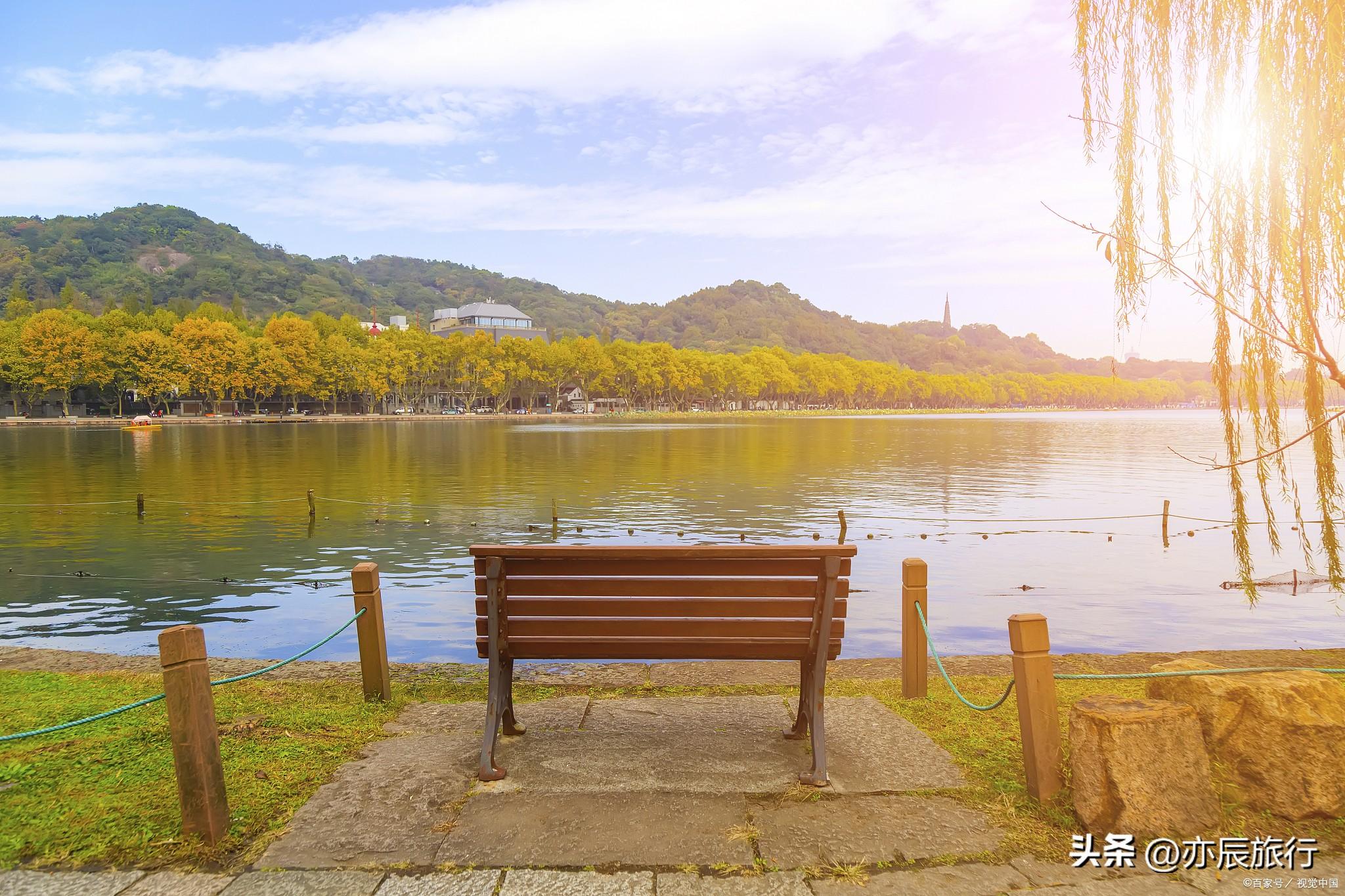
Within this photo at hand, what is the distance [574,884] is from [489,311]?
182652 mm

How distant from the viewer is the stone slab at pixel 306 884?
3.47m

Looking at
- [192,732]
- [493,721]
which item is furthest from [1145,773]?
[192,732]

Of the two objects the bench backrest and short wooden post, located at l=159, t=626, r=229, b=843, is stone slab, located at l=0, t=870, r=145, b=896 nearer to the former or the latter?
short wooden post, located at l=159, t=626, r=229, b=843

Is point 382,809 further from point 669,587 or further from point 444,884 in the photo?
point 669,587

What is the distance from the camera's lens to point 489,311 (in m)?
179

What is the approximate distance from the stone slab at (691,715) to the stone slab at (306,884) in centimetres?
210

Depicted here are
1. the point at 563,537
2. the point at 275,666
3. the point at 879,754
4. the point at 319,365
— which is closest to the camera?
the point at 879,754

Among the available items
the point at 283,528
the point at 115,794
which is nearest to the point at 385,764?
the point at 115,794

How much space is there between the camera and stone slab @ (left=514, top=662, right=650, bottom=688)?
696 cm

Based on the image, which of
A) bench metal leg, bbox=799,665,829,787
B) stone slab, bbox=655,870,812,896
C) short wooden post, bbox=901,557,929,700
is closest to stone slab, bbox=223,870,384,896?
stone slab, bbox=655,870,812,896

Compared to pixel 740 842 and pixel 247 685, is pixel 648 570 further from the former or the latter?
pixel 247 685

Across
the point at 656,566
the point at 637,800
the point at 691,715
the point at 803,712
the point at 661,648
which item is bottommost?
the point at 691,715

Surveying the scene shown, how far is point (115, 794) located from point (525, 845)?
2.35m

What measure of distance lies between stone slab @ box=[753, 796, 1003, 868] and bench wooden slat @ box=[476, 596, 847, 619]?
100 cm
